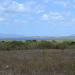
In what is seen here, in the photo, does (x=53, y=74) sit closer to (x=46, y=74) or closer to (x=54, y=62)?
(x=46, y=74)

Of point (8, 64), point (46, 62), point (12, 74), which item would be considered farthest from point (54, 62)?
point (12, 74)

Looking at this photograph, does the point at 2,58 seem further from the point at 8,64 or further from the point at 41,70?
the point at 41,70

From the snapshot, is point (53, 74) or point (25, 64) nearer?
point (53, 74)

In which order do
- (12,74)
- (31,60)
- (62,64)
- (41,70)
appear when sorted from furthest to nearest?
(31,60)
(62,64)
(41,70)
(12,74)

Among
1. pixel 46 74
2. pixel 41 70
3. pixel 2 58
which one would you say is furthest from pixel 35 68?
pixel 2 58

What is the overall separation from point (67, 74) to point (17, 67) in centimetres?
301

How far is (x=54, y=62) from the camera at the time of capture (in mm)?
16031

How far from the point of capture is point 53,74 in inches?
520

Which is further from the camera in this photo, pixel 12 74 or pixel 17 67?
pixel 17 67

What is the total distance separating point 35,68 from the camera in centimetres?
1452

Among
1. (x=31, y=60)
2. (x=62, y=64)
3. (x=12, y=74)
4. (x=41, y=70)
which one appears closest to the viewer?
(x=12, y=74)

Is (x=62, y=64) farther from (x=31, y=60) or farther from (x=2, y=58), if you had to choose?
(x=2, y=58)

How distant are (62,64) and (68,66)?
683 millimetres

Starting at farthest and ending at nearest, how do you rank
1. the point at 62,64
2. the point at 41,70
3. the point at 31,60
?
the point at 31,60 < the point at 62,64 < the point at 41,70
